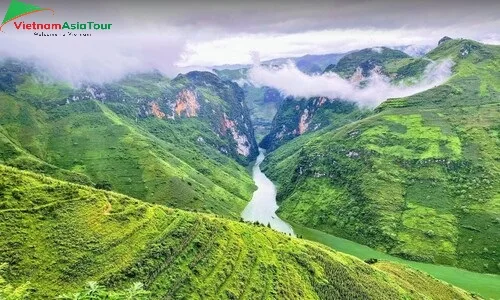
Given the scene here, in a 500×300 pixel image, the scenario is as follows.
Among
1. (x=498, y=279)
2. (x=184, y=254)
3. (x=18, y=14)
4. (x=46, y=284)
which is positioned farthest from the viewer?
(x=498, y=279)

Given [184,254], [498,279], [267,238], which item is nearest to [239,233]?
[267,238]

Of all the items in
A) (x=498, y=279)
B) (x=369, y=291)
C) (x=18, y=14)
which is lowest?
(x=498, y=279)

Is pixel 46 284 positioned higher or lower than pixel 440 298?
higher

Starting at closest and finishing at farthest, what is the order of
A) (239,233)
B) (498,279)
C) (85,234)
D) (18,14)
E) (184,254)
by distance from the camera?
1. (85,234)
2. (184,254)
3. (239,233)
4. (18,14)
5. (498,279)

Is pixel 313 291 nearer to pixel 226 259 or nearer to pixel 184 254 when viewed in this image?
pixel 226 259

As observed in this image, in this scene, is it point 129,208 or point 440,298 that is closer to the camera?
point 129,208

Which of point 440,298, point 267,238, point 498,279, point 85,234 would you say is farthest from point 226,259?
point 498,279
